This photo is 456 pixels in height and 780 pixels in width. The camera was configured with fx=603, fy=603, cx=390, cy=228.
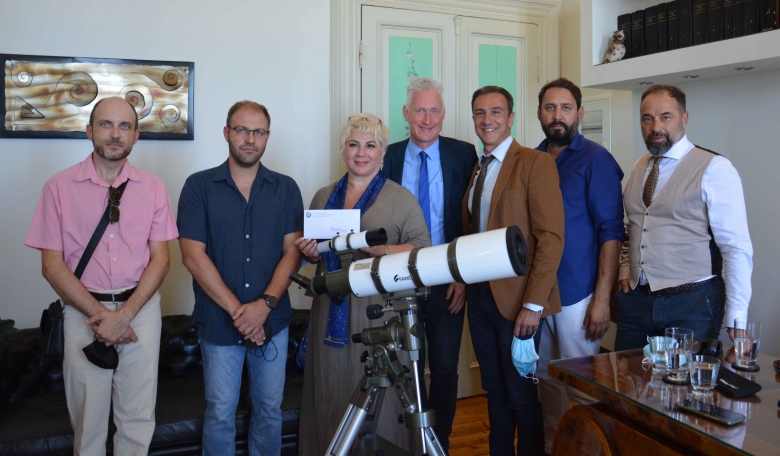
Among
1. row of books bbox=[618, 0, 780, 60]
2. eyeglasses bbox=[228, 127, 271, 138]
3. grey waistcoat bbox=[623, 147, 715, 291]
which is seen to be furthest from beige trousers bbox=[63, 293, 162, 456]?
row of books bbox=[618, 0, 780, 60]

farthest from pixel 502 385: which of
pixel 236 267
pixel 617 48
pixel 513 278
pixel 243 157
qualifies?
pixel 617 48

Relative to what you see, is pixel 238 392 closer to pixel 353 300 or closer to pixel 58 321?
pixel 353 300

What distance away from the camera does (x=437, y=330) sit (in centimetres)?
263

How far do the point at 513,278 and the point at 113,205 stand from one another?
151 cm

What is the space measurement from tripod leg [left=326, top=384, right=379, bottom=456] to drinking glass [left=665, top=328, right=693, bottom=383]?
854 millimetres

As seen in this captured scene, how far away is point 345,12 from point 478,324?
215 cm

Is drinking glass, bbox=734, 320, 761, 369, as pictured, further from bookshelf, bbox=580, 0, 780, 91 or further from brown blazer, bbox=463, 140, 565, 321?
bookshelf, bbox=580, 0, 780, 91

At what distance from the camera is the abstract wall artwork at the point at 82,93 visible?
3.05 metres

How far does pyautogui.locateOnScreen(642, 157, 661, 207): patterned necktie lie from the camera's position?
7.59 feet

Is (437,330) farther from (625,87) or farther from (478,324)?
(625,87)

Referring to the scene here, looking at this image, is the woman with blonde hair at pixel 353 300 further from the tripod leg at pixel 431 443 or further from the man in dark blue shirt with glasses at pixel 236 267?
the tripod leg at pixel 431 443

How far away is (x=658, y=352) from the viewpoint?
5.94ft

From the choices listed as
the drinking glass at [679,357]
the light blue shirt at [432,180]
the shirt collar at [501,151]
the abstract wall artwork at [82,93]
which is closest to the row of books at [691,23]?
the shirt collar at [501,151]

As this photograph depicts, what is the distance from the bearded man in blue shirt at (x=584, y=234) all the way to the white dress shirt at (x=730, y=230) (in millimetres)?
394
